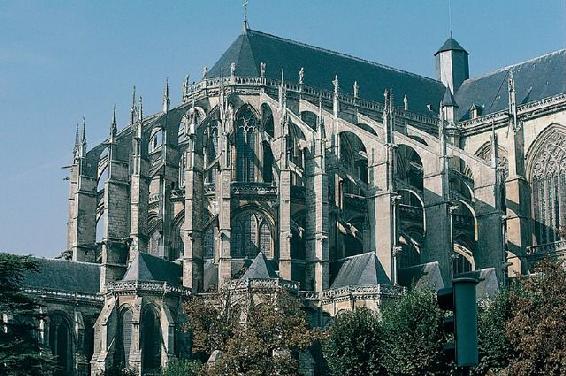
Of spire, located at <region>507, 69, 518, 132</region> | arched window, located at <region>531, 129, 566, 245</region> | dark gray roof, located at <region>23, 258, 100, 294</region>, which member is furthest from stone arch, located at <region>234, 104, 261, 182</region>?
arched window, located at <region>531, 129, 566, 245</region>

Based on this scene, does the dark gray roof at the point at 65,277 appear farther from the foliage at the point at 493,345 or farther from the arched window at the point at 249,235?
the foliage at the point at 493,345

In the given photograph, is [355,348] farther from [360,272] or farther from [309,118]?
[309,118]

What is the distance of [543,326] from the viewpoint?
89.2 ft

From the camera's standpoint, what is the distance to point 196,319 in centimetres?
3597

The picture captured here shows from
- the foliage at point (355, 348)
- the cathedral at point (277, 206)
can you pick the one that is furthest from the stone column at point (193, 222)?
the foliage at point (355, 348)

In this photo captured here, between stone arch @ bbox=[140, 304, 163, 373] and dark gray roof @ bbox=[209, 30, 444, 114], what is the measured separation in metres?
15.5

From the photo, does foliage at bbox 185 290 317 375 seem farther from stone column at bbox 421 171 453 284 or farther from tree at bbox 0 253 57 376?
stone column at bbox 421 171 453 284

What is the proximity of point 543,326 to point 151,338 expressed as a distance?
20.5 m

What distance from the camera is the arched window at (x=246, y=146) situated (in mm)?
50156

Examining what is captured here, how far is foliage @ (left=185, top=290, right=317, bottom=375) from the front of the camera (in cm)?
3247

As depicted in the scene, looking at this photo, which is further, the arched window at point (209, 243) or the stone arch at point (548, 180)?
the stone arch at point (548, 180)

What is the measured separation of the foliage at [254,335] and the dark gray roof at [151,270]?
5947 mm

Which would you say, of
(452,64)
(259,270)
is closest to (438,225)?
(259,270)

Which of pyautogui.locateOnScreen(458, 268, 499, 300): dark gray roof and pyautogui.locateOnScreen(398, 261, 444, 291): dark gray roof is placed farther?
pyautogui.locateOnScreen(398, 261, 444, 291): dark gray roof
